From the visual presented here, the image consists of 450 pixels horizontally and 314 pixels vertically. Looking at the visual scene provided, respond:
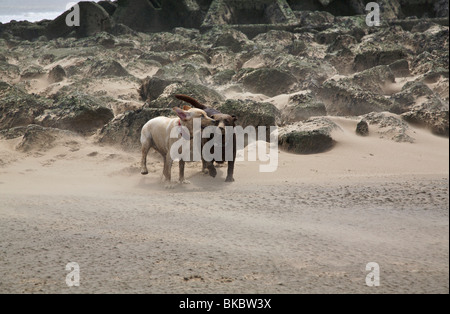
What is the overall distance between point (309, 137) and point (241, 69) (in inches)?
213

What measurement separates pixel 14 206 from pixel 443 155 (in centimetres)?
337

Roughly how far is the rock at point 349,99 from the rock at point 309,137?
181 centimetres

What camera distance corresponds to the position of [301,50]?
14125mm

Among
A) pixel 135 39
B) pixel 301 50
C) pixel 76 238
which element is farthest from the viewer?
pixel 135 39

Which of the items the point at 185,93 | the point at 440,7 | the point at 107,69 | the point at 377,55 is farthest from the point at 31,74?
the point at 440,7

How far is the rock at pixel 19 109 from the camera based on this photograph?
8.05 m

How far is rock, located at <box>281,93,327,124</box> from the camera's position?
7613 millimetres

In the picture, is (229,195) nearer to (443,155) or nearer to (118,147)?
(443,155)

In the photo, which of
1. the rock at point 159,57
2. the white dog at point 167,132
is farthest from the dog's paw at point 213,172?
the rock at point 159,57

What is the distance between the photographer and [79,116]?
765 cm

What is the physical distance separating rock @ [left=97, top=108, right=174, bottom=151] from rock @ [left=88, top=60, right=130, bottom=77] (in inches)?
193

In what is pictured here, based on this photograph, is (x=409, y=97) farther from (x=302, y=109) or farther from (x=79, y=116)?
(x=79, y=116)

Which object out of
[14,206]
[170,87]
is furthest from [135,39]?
[14,206]

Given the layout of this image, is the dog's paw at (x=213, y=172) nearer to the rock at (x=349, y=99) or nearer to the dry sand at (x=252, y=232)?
the dry sand at (x=252, y=232)
